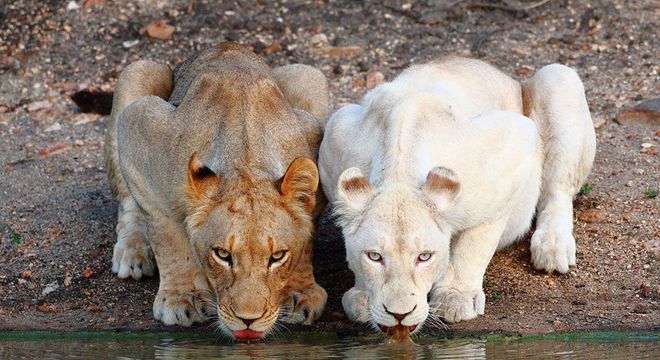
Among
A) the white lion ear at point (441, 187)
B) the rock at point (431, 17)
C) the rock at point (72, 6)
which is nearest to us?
the white lion ear at point (441, 187)

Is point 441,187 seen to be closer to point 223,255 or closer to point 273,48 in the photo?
point 223,255

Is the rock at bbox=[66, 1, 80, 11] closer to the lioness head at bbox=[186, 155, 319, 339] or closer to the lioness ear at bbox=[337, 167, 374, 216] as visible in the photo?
the lioness head at bbox=[186, 155, 319, 339]

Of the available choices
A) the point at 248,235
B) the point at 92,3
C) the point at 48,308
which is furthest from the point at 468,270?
the point at 92,3

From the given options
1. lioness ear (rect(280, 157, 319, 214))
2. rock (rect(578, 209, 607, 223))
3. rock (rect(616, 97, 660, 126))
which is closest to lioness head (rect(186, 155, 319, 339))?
lioness ear (rect(280, 157, 319, 214))

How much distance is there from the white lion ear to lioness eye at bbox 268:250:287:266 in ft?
3.01

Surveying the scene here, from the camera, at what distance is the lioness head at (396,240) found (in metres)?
6.72

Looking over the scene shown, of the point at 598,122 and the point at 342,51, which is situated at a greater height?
the point at 598,122

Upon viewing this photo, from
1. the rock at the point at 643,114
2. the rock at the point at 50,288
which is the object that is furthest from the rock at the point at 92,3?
the rock at the point at 643,114

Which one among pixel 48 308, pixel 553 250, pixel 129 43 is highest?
pixel 553 250

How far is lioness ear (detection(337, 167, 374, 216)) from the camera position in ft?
22.7

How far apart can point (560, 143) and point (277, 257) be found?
251 cm

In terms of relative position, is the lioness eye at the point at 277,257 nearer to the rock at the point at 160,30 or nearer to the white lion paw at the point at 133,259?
the white lion paw at the point at 133,259

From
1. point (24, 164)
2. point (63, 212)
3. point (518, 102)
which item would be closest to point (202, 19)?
point (24, 164)

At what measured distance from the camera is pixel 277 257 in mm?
7320
